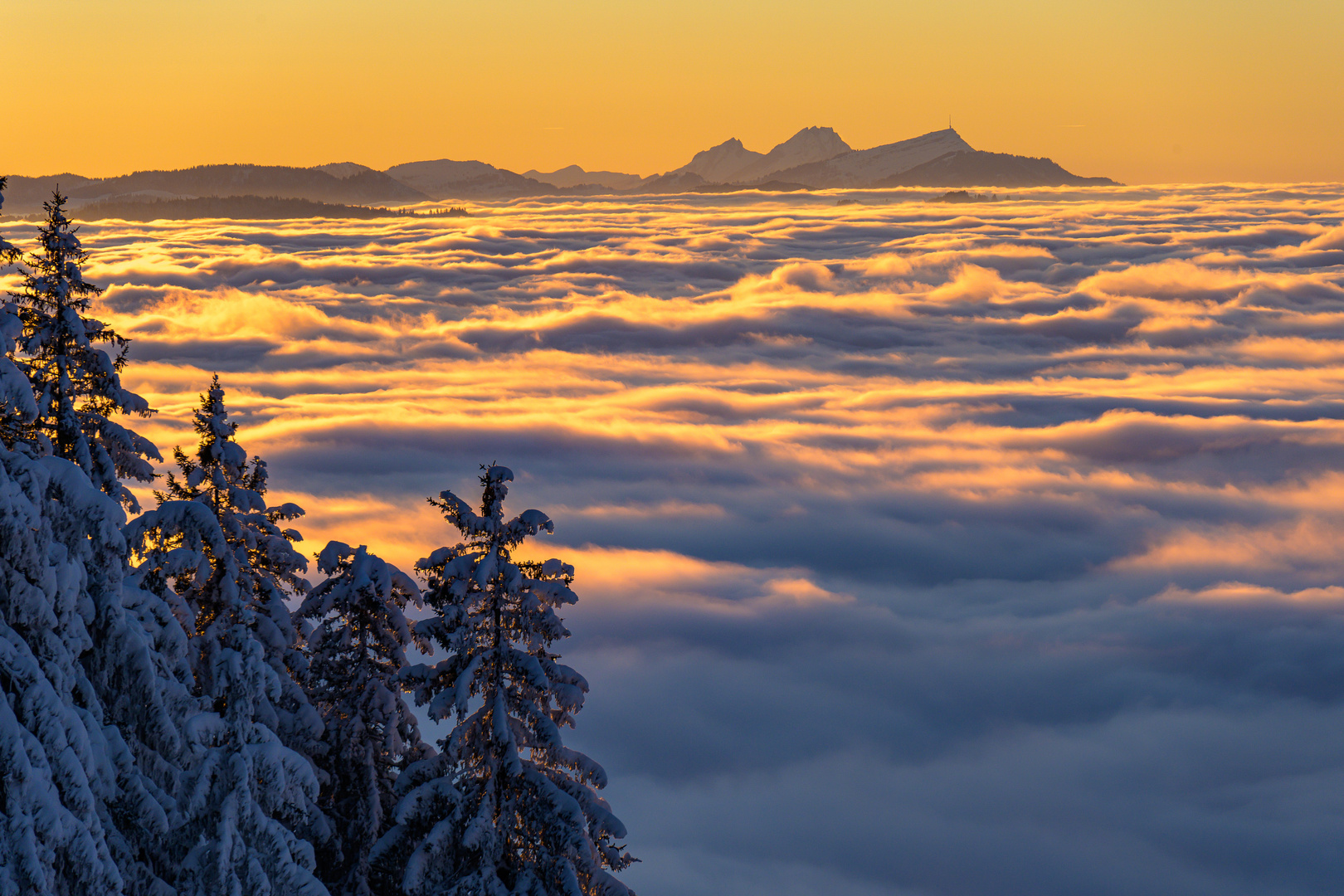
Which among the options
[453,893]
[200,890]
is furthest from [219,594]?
[453,893]

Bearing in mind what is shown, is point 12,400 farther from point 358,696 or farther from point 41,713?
point 358,696

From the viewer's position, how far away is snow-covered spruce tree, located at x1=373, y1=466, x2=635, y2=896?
18.4 meters

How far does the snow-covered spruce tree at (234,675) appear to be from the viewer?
17.0 metres

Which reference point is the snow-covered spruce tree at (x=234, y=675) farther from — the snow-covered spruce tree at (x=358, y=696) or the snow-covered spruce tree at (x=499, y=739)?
the snow-covered spruce tree at (x=499, y=739)

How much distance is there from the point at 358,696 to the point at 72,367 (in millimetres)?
7449

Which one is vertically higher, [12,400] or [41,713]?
[12,400]

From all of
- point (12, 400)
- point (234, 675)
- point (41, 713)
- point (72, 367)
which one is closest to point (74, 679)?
point (41, 713)

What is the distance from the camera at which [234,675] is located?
671 inches

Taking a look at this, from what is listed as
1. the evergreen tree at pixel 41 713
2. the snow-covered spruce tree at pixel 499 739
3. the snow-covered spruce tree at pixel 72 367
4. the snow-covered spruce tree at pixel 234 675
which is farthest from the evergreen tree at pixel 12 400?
the snow-covered spruce tree at pixel 499 739

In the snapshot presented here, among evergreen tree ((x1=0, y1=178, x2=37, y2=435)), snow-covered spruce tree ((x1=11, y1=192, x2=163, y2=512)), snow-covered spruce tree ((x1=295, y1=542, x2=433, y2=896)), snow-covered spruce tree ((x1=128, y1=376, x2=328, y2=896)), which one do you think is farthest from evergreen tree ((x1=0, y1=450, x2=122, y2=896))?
snow-covered spruce tree ((x1=295, y1=542, x2=433, y2=896))

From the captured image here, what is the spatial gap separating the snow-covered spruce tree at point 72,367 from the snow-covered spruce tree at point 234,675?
960mm

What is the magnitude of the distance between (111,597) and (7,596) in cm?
168

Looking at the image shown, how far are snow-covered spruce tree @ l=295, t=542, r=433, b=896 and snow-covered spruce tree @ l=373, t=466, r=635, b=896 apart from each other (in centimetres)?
206

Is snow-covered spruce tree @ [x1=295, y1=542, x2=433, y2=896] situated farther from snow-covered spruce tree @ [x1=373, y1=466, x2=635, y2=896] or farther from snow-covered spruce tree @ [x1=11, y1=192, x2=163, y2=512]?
snow-covered spruce tree @ [x1=11, y1=192, x2=163, y2=512]
